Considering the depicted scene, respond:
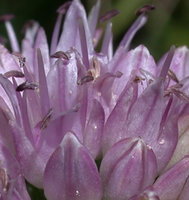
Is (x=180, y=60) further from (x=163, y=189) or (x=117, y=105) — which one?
(x=163, y=189)

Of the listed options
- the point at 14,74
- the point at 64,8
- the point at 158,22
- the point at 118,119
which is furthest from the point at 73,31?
the point at 158,22

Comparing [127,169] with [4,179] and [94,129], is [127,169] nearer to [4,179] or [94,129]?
[94,129]

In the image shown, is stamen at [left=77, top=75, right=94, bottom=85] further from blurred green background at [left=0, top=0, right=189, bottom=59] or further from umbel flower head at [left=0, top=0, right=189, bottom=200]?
blurred green background at [left=0, top=0, right=189, bottom=59]

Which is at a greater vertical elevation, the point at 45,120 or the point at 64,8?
the point at 64,8

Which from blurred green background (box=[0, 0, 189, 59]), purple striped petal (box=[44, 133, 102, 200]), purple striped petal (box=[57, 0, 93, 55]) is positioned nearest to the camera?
purple striped petal (box=[44, 133, 102, 200])

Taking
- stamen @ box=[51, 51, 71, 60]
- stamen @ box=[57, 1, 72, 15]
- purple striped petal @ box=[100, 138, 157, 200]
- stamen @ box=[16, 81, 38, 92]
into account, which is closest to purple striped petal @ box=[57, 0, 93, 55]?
stamen @ box=[57, 1, 72, 15]

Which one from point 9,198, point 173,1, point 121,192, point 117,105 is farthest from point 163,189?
point 173,1

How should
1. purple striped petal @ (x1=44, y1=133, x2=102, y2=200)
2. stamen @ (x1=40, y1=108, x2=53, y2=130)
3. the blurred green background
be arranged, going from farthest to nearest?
the blurred green background → stamen @ (x1=40, y1=108, x2=53, y2=130) → purple striped petal @ (x1=44, y1=133, x2=102, y2=200)

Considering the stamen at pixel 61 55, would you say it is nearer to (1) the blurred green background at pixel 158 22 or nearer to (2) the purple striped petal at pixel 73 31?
(2) the purple striped petal at pixel 73 31
